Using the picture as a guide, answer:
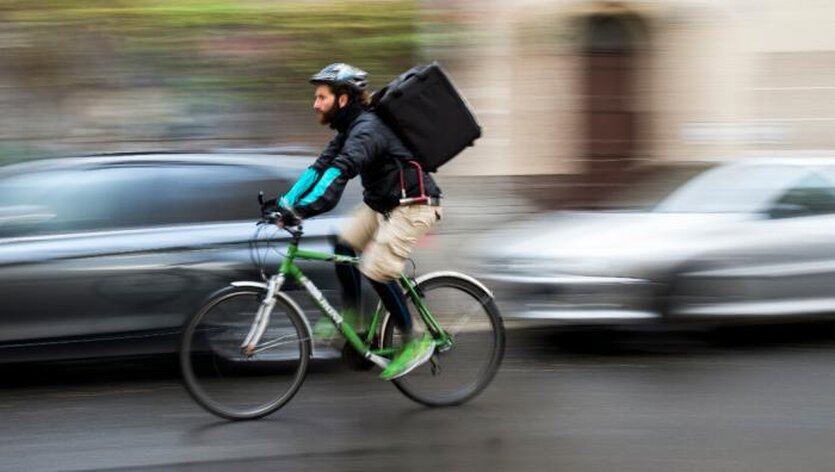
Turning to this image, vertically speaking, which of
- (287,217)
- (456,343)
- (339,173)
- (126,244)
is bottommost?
(456,343)

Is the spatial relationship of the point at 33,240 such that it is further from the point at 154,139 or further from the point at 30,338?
the point at 154,139

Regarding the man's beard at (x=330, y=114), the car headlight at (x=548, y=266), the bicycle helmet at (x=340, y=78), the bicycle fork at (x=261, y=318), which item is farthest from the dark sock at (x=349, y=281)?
the car headlight at (x=548, y=266)

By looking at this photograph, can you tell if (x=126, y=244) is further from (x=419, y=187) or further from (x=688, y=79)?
(x=688, y=79)

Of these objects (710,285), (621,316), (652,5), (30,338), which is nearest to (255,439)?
(30,338)

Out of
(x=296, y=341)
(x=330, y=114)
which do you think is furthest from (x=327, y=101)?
(x=296, y=341)

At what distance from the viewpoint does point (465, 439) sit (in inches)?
226

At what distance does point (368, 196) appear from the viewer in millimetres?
6016

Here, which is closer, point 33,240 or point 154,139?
point 33,240

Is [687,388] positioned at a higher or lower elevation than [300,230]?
lower

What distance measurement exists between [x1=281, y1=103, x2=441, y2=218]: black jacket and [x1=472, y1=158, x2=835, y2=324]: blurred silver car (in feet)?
6.83

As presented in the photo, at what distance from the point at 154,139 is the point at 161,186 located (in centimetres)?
479

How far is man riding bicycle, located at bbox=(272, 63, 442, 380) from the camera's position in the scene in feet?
18.7

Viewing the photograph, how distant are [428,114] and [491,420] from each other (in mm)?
1591

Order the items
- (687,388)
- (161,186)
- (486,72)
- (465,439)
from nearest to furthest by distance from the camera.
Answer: (465,439)
(687,388)
(161,186)
(486,72)
